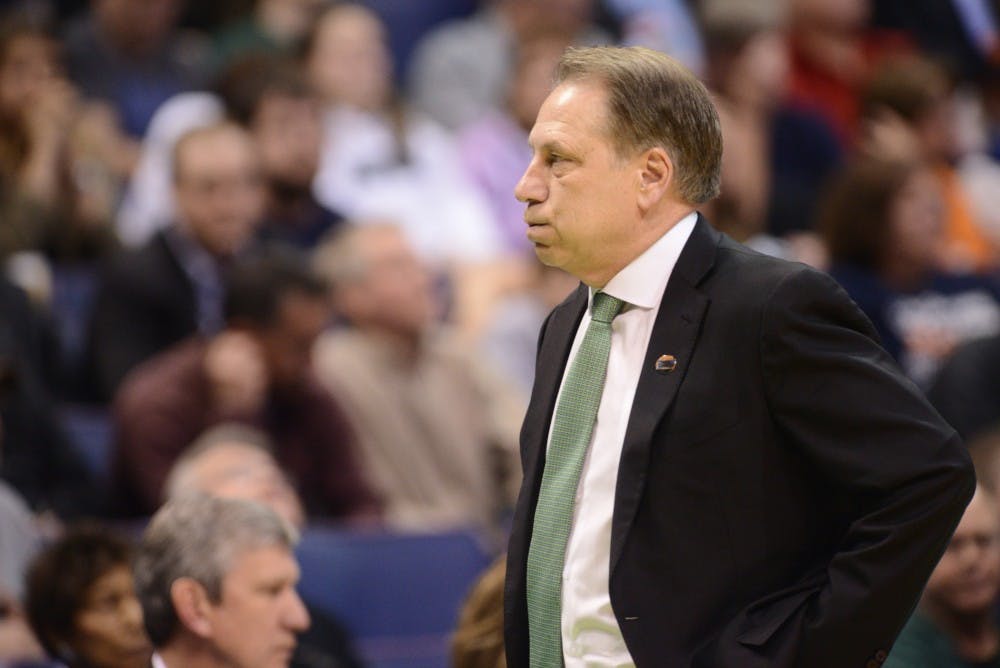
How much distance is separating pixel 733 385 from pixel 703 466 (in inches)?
4.3


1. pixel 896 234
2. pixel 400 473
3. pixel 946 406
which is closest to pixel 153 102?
pixel 400 473

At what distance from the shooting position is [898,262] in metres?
5.53

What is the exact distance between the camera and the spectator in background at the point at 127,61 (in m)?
6.73

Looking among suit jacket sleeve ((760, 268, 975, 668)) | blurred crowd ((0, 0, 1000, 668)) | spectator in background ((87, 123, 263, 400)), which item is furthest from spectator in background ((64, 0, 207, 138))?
suit jacket sleeve ((760, 268, 975, 668))

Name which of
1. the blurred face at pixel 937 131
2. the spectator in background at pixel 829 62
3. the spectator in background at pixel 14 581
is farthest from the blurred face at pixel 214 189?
the spectator in background at pixel 829 62

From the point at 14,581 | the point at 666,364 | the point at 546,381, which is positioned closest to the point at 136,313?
the point at 14,581

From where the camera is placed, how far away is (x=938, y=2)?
8.16 metres

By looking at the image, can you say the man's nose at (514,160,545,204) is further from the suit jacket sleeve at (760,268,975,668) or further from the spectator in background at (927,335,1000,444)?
the spectator in background at (927,335,1000,444)

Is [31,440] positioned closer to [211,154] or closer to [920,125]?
[211,154]

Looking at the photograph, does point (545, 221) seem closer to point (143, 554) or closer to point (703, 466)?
point (703, 466)

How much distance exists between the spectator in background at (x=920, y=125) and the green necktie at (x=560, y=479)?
14.9 feet

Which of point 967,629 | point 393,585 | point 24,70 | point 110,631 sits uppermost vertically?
point 24,70

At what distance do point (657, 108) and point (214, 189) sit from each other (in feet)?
11.5

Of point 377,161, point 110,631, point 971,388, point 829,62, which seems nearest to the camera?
point 110,631
